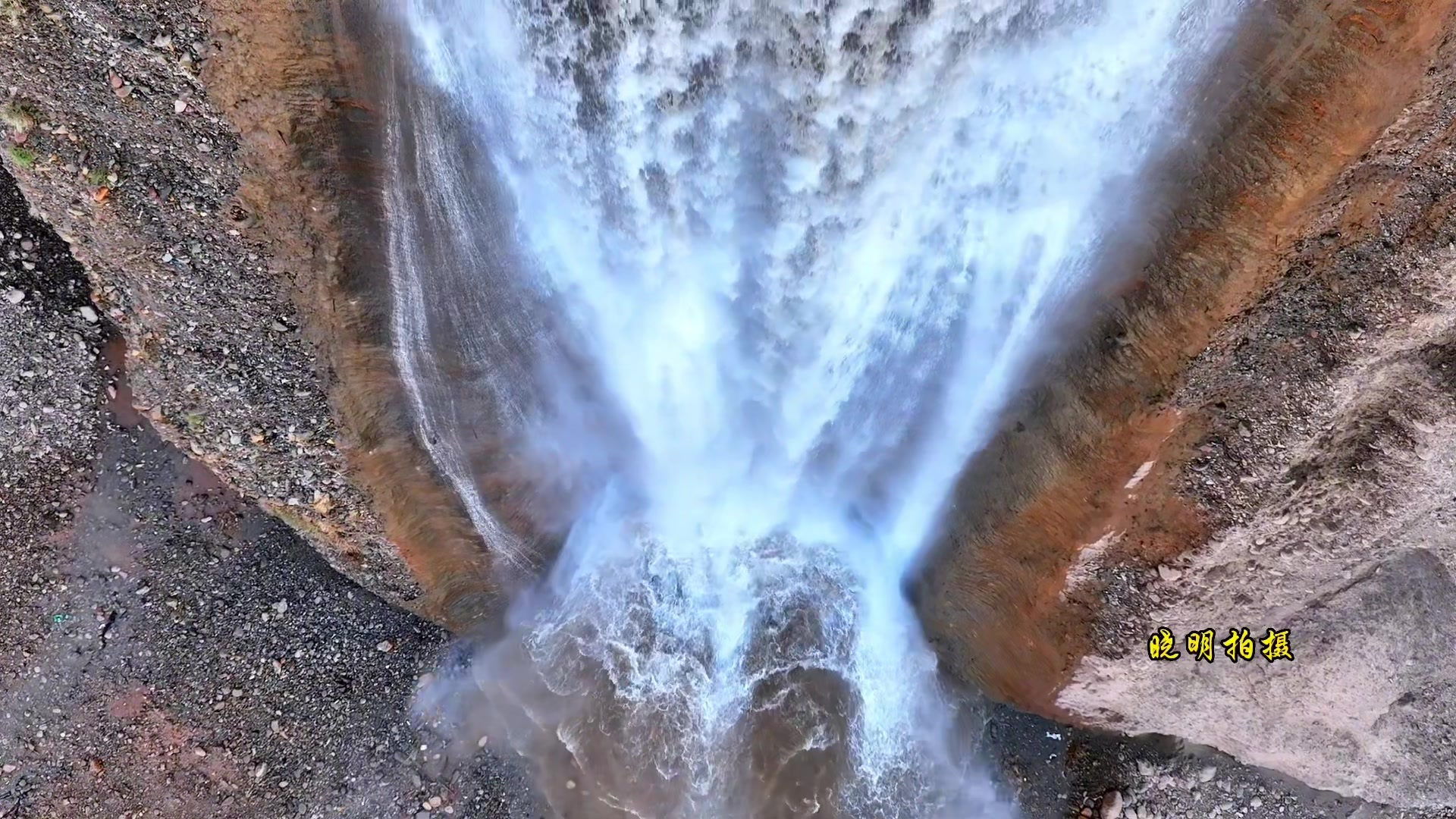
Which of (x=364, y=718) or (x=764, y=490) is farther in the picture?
(x=764, y=490)

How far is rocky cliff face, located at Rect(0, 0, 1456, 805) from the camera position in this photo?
139 inches

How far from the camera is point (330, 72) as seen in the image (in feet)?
12.5

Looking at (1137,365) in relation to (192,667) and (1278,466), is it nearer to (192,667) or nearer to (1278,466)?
(1278,466)

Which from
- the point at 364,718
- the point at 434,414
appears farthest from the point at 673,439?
the point at 364,718

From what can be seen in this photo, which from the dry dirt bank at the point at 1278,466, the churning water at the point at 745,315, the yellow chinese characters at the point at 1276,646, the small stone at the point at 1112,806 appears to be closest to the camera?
the dry dirt bank at the point at 1278,466

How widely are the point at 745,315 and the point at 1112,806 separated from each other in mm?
4582

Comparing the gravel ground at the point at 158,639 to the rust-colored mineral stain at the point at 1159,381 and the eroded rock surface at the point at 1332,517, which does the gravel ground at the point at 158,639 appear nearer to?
the rust-colored mineral stain at the point at 1159,381

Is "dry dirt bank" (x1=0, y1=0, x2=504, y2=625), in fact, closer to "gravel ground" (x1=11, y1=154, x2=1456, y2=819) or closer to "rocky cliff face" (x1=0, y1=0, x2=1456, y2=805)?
"rocky cliff face" (x1=0, y1=0, x2=1456, y2=805)

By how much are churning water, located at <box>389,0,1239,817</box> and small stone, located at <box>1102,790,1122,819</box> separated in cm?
78

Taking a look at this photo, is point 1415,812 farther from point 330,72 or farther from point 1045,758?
point 330,72

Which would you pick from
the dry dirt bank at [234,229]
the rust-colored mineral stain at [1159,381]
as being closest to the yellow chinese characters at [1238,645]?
the rust-colored mineral stain at [1159,381]

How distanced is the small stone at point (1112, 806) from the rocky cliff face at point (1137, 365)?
0.76 meters

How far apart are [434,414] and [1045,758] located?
520 cm

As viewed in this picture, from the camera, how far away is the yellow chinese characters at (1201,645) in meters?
4.55
